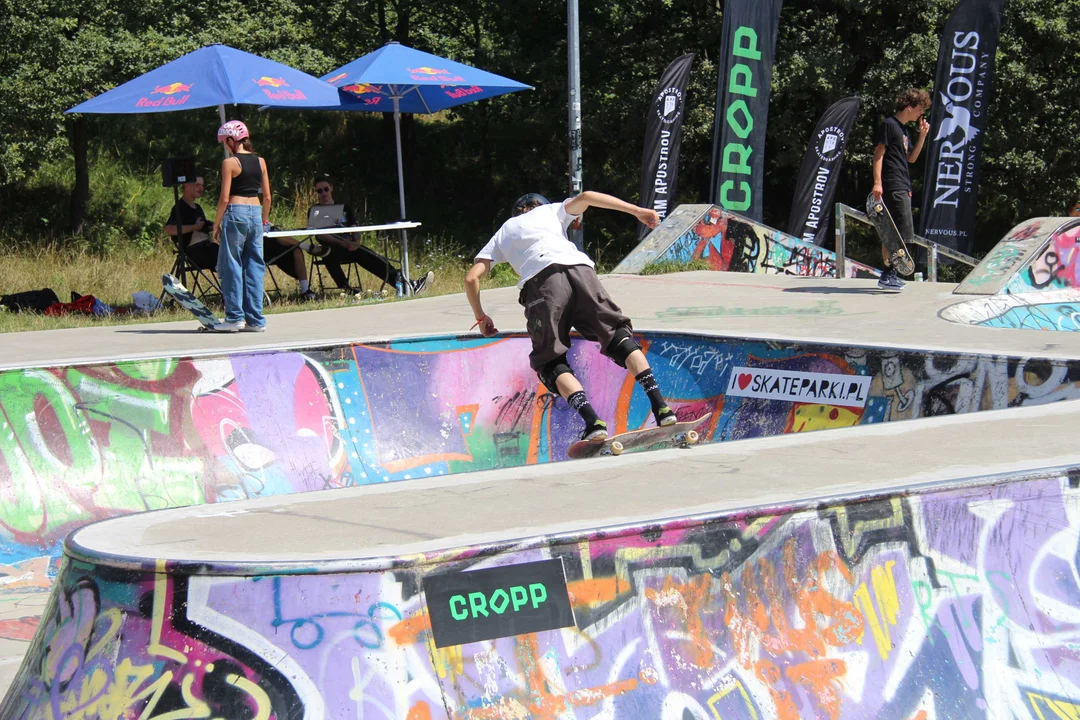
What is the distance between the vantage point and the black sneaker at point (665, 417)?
527 cm

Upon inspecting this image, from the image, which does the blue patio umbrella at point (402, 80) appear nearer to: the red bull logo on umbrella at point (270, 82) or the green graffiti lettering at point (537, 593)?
the red bull logo on umbrella at point (270, 82)

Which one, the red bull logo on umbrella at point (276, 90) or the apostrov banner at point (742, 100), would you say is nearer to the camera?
the red bull logo on umbrella at point (276, 90)

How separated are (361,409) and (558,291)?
2.13 m

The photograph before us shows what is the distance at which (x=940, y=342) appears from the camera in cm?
681

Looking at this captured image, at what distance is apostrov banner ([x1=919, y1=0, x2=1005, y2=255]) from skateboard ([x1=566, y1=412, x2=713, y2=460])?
11.8 metres

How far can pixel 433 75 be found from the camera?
11977mm

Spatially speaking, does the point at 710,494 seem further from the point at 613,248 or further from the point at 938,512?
the point at 613,248

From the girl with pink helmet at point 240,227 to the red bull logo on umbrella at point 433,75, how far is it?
3536 millimetres

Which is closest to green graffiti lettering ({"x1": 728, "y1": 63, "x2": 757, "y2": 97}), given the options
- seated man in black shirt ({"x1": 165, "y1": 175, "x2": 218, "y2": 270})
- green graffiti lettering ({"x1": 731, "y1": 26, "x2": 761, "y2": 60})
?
green graffiti lettering ({"x1": 731, "y1": 26, "x2": 761, "y2": 60})

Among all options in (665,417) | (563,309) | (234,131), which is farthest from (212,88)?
(665,417)

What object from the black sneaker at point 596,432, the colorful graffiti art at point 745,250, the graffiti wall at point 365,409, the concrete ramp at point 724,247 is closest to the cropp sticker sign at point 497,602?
the black sneaker at point 596,432

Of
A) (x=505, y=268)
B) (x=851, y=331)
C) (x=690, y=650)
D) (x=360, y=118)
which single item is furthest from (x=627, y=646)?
(x=360, y=118)

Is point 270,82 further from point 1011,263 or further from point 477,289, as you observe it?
point 1011,263

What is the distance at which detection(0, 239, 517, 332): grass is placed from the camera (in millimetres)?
10672
